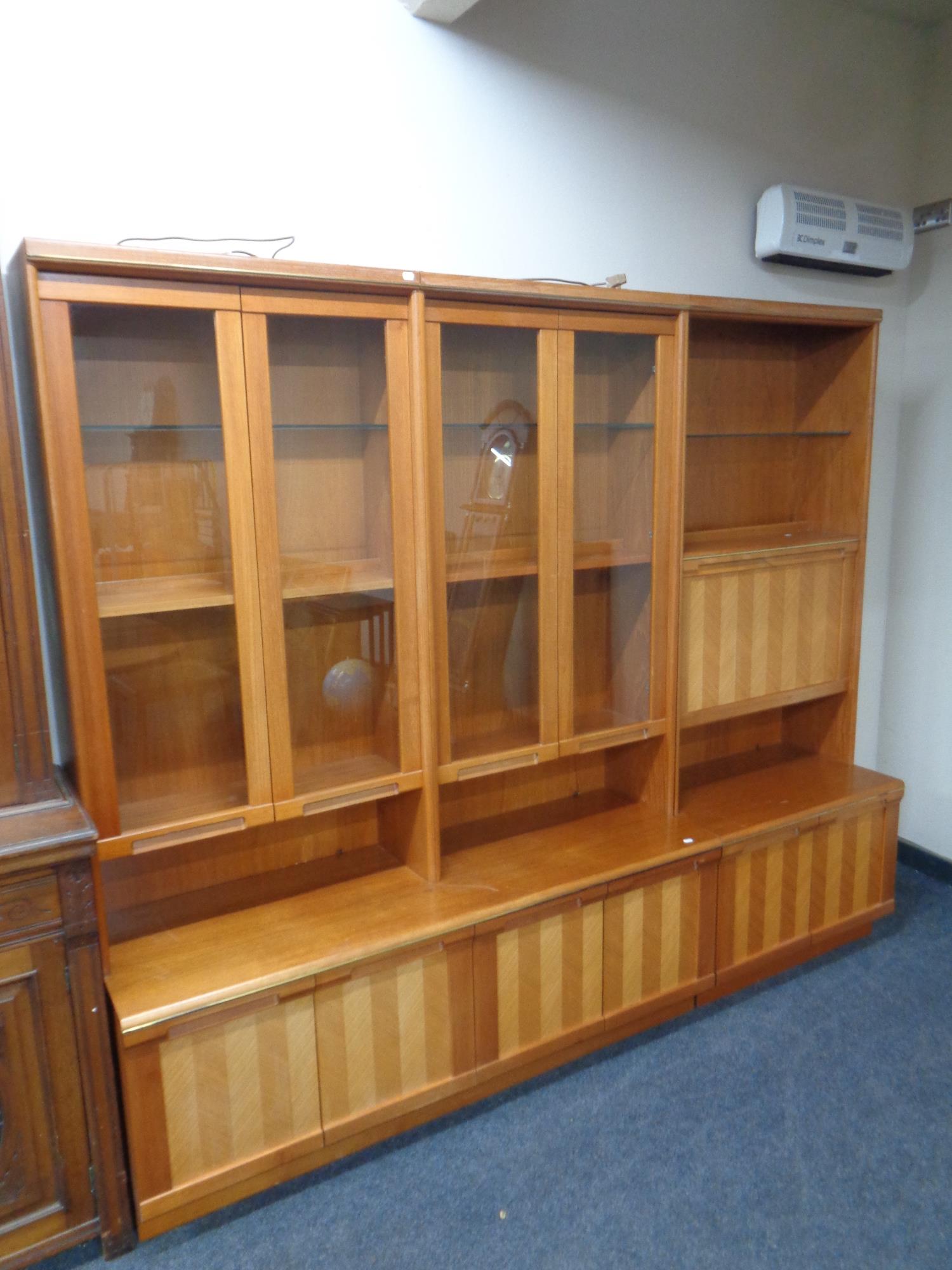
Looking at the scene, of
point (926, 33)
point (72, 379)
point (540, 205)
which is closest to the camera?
point (72, 379)

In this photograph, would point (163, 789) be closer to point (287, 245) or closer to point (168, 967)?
point (168, 967)

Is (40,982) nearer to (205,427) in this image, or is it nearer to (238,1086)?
(238,1086)

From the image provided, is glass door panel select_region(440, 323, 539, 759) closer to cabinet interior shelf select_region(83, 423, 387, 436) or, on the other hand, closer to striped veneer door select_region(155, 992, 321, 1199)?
cabinet interior shelf select_region(83, 423, 387, 436)

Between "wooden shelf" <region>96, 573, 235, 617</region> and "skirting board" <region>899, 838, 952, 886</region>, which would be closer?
"wooden shelf" <region>96, 573, 235, 617</region>

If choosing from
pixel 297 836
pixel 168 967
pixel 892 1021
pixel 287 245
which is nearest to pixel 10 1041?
pixel 168 967

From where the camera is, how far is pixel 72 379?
66.5 inches

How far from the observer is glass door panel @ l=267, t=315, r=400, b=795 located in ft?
6.55

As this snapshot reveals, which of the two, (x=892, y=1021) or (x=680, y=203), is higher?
(x=680, y=203)

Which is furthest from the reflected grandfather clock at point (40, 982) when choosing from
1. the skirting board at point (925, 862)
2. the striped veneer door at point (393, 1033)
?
the skirting board at point (925, 862)

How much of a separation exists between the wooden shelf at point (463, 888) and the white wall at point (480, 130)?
1.51 m

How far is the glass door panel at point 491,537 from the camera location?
2.19 meters

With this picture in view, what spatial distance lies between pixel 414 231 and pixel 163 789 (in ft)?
5.07

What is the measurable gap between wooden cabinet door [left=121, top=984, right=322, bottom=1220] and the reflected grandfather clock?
0.06m

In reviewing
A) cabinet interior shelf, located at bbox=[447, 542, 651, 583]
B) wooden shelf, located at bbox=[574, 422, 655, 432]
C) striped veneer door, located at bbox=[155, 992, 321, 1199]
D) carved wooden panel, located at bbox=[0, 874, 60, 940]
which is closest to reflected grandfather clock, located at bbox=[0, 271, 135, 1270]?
carved wooden panel, located at bbox=[0, 874, 60, 940]
